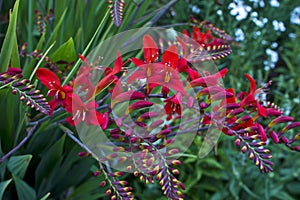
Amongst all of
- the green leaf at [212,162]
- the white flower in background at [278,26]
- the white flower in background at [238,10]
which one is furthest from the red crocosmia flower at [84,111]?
the white flower in background at [278,26]

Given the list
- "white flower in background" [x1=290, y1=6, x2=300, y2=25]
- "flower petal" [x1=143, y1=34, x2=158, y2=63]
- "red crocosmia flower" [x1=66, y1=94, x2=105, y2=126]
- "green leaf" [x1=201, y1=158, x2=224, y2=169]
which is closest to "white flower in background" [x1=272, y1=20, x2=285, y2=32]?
"white flower in background" [x1=290, y1=6, x2=300, y2=25]

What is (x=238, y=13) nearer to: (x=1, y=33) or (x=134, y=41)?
(x=134, y=41)

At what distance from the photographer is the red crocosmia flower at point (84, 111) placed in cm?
93

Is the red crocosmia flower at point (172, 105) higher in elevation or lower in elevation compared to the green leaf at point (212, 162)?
higher

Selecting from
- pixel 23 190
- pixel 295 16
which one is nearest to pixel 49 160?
pixel 23 190

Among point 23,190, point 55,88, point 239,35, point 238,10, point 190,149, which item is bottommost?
point 190,149

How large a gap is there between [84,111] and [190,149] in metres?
1.02

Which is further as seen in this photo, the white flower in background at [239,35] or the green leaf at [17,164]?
the white flower in background at [239,35]

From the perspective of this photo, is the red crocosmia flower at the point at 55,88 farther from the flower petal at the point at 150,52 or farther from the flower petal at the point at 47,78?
the flower petal at the point at 150,52

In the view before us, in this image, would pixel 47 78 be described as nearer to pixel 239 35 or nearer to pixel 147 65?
pixel 147 65

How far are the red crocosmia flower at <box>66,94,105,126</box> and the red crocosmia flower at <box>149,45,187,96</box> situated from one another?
0.46ft

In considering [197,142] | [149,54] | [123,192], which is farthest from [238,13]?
[123,192]

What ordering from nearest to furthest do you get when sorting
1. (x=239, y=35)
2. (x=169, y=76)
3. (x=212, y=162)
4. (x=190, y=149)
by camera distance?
(x=169, y=76) → (x=212, y=162) → (x=190, y=149) → (x=239, y=35)

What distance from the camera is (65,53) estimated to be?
1259 millimetres
